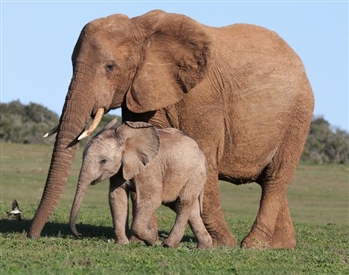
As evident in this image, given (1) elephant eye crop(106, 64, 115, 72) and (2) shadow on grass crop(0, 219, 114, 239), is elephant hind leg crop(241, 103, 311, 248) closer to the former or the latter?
(2) shadow on grass crop(0, 219, 114, 239)

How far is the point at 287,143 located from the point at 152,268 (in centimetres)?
488

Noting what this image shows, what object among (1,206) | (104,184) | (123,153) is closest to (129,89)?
(123,153)

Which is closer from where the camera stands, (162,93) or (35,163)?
(162,93)

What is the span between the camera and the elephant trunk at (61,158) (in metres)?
13.0

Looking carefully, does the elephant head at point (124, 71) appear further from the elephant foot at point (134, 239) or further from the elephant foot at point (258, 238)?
the elephant foot at point (258, 238)

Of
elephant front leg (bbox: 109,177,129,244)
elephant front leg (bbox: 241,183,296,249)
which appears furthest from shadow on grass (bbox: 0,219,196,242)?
elephant front leg (bbox: 109,177,129,244)

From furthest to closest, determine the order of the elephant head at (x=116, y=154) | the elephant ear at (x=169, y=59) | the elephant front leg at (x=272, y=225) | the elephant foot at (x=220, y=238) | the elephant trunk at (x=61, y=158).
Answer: the elephant front leg at (x=272, y=225)
the elephant foot at (x=220, y=238)
the elephant ear at (x=169, y=59)
the elephant trunk at (x=61, y=158)
the elephant head at (x=116, y=154)

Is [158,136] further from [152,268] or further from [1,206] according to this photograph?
[1,206]

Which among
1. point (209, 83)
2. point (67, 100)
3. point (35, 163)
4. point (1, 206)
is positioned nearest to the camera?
point (67, 100)

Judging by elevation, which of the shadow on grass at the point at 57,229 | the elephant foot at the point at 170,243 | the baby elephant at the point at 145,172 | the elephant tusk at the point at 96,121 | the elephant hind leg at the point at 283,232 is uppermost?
the elephant tusk at the point at 96,121

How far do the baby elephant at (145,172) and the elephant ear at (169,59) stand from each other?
818 mm

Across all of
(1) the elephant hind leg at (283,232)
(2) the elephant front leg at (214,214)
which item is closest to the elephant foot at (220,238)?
(2) the elephant front leg at (214,214)

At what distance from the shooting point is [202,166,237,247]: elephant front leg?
1423 cm

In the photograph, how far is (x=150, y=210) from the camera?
12.7m
